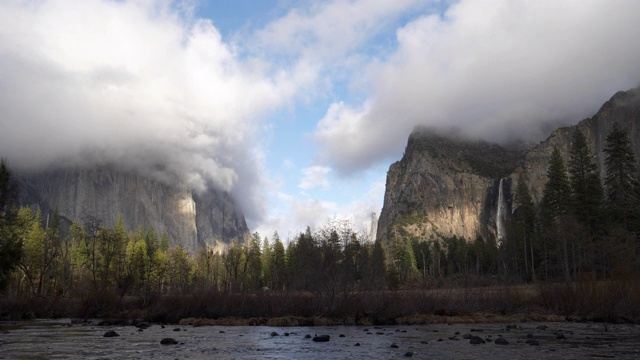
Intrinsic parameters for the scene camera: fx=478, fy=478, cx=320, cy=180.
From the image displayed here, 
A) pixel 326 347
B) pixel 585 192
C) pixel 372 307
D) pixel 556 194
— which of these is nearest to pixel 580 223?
pixel 585 192

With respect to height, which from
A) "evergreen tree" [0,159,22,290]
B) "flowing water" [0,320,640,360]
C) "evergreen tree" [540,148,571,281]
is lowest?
"flowing water" [0,320,640,360]

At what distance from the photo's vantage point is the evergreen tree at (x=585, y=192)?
6712cm

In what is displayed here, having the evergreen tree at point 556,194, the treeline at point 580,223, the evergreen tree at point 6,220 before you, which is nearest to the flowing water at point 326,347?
the evergreen tree at point 6,220

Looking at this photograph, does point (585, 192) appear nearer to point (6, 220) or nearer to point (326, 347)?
point (326, 347)

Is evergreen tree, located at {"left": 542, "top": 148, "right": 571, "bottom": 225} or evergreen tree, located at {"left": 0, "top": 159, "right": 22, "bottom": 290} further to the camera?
evergreen tree, located at {"left": 542, "top": 148, "right": 571, "bottom": 225}

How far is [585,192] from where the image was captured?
69.3 metres

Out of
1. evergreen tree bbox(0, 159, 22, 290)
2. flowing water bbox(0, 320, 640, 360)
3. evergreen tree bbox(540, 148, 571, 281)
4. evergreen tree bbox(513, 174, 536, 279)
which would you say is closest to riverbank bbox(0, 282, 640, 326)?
evergreen tree bbox(0, 159, 22, 290)

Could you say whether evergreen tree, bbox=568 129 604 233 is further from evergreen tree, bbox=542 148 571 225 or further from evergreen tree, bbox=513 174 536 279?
evergreen tree, bbox=513 174 536 279

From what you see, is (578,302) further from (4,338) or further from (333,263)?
(4,338)

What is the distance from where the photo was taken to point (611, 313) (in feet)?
101

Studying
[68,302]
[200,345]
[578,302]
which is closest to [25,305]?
[68,302]

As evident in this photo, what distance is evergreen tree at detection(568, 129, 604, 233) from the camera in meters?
67.1

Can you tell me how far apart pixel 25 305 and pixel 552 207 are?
73.4m

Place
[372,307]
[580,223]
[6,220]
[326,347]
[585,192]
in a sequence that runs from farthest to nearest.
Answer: [585,192]
[580,223]
[6,220]
[372,307]
[326,347]
